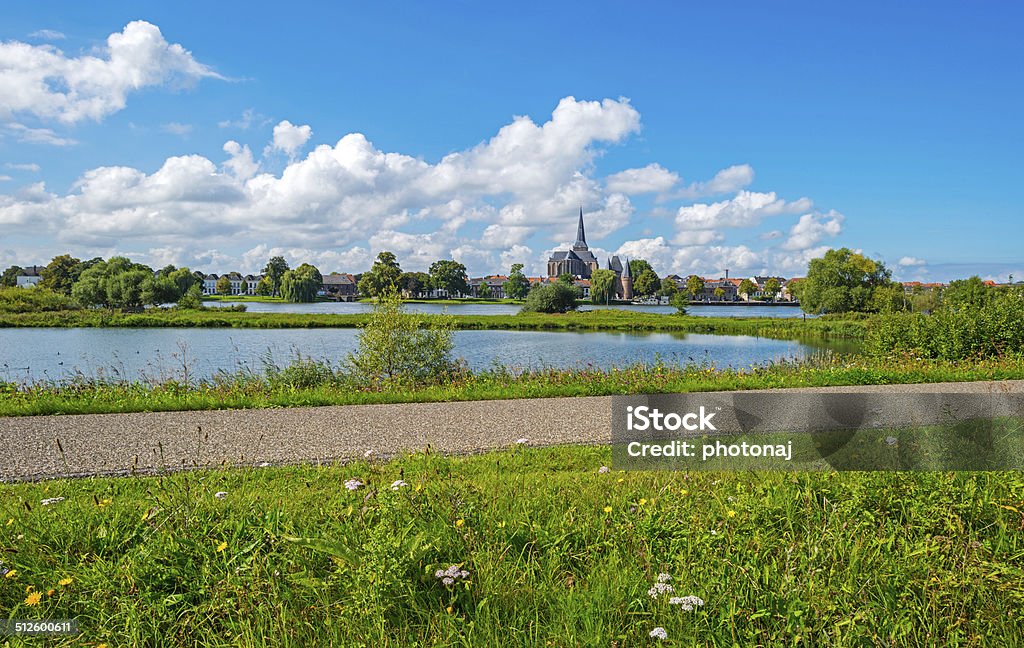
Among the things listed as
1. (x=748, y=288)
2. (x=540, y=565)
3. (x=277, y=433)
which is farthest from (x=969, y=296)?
(x=748, y=288)

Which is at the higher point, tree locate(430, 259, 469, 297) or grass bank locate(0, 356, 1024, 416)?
tree locate(430, 259, 469, 297)

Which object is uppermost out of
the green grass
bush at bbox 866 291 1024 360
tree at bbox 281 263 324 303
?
tree at bbox 281 263 324 303

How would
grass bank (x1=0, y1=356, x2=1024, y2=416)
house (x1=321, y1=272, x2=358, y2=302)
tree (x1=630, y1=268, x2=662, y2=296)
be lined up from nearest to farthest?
grass bank (x1=0, y1=356, x2=1024, y2=416) < tree (x1=630, y1=268, x2=662, y2=296) < house (x1=321, y1=272, x2=358, y2=302)

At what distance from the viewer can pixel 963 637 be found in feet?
8.81

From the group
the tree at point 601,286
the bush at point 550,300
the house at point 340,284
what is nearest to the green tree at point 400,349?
the bush at point 550,300

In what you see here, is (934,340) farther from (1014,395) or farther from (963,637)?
(963,637)

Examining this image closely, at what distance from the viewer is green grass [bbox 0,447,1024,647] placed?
2740mm

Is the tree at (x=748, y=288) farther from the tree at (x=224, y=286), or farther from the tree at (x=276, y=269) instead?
the tree at (x=224, y=286)

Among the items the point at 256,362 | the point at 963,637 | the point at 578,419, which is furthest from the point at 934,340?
the point at 256,362

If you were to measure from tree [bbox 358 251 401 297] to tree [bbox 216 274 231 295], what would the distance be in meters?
85.4

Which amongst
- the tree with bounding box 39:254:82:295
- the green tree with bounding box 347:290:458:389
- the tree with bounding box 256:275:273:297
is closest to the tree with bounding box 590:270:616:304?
the tree with bounding box 256:275:273:297

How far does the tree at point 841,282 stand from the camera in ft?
245
